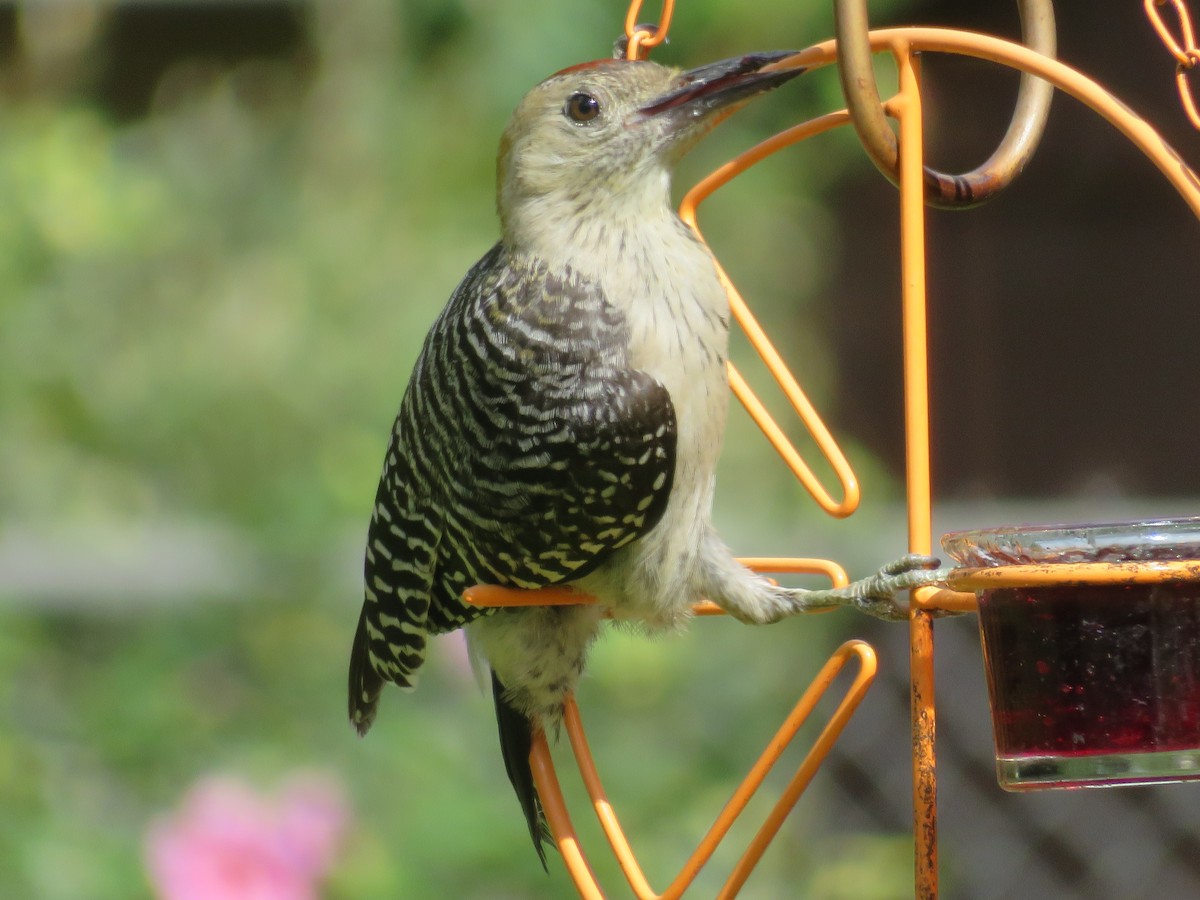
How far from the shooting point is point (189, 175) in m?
4.32

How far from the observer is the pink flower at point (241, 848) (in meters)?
2.92

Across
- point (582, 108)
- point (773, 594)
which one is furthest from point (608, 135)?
point (773, 594)

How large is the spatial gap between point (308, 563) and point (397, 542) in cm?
151

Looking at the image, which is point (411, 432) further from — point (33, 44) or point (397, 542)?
point (33, 44)

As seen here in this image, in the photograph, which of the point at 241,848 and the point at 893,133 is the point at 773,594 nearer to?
the point at 893,133

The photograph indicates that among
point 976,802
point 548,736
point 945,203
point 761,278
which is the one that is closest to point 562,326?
point 945,203

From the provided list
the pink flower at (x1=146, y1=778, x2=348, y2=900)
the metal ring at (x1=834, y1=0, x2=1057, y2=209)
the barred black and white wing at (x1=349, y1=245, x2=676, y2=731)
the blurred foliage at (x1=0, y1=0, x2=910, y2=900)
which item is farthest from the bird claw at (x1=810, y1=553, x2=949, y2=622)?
the blurred foliage at (x1=0, y1=0, x2=910, y2=900)

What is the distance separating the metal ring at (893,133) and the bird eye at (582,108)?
52 centimetres

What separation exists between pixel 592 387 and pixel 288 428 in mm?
2074

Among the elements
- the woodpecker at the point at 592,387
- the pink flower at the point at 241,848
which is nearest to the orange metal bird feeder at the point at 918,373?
the woodpecker at the point at 592,387

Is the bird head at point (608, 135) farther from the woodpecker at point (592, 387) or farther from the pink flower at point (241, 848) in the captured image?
the pink flower at point (241, 848)

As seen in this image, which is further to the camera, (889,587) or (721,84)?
(721,84)

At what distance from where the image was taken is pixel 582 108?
2.19 meters

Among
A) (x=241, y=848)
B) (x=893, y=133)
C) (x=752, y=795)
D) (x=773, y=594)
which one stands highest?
(x=893, y=133)
